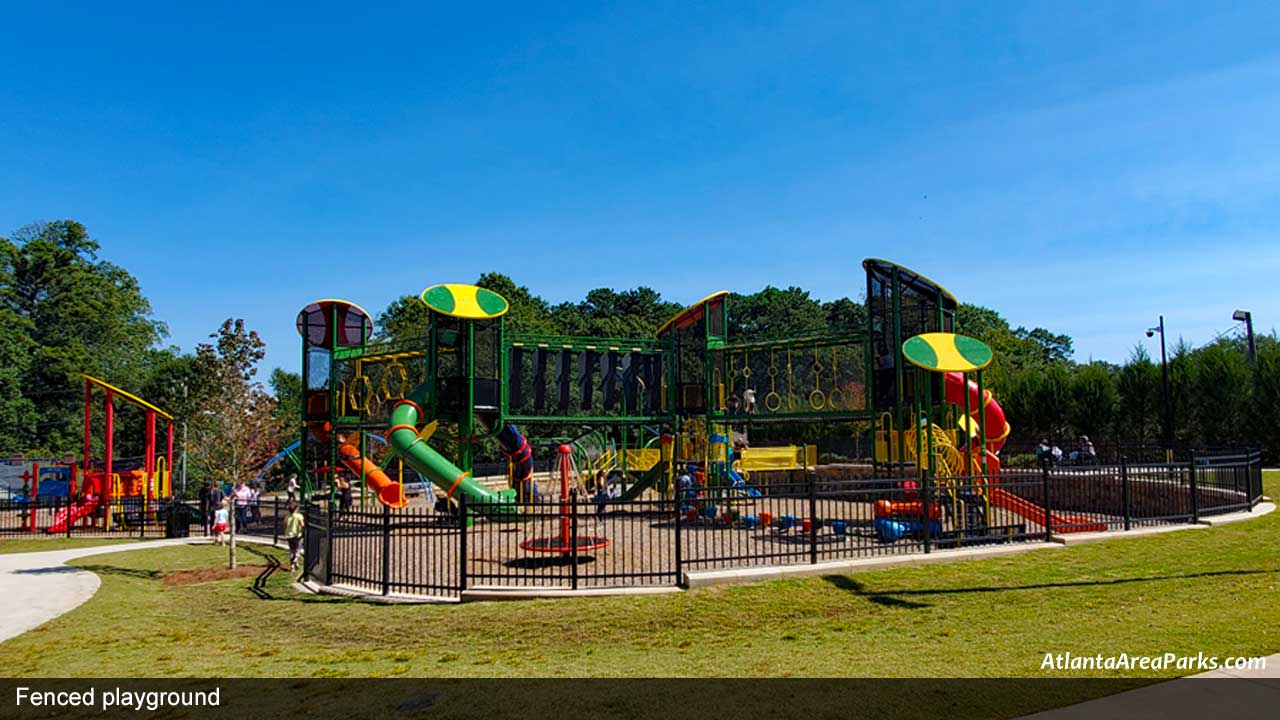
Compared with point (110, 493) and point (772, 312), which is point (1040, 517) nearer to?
point (110, 493)

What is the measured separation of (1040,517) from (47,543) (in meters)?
26.1

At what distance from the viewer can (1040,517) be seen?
1611 cm

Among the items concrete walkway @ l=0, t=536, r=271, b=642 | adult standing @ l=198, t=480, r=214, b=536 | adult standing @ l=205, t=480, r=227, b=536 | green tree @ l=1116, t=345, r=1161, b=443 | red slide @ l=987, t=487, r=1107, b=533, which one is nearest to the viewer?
concrete walkway @ l=0, t=536, r=271, b=642

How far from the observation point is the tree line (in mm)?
20453

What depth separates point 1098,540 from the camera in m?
15.2

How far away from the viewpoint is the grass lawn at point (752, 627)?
8.18 meters

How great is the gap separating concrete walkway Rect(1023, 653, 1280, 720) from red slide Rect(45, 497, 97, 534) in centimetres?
2896

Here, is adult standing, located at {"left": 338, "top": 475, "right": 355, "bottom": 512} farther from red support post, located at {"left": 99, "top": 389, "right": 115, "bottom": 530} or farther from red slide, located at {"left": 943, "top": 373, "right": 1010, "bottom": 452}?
red slide, located at {"left": 943, "top": 373, "right": 1010, "bottom": 452}

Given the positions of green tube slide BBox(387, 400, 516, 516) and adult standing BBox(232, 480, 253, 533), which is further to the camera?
adult standing BBox(232, 480, 253, 533)

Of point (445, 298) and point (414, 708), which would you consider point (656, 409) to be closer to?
point (445, 298)

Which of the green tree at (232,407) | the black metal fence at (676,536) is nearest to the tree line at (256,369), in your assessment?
the green tree at (232,407)

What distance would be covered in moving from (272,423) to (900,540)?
15728 mm

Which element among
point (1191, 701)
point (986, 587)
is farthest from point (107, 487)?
point (1191, 701)

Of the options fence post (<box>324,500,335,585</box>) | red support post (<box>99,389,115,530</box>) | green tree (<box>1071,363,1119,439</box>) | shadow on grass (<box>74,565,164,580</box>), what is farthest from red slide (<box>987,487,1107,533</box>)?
green tree (<box>1071,363,1119,439</box>)
